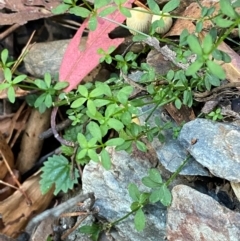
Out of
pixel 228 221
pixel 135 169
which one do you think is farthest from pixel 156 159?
pixel 228 221

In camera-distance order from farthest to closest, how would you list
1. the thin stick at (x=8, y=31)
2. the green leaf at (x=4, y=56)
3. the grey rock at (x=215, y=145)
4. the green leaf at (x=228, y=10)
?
the thin stick at (x=8, y=31) → the green leaf at (x=4, y=56) → the grey rock at (x=215, y=145) → the green leaf at (x=228, y=10)

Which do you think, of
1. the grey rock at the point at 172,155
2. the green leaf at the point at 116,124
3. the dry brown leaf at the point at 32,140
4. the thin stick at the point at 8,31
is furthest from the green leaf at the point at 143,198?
the thin stick at the point at 8,31

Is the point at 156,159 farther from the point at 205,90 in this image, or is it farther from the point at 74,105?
the point at 74,105

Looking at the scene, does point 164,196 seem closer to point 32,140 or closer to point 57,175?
point 57,175

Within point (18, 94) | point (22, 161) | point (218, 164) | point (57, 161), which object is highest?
point (218, 164)

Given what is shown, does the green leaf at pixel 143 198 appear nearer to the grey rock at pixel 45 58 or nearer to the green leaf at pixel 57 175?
the green leaf at pixel 57 175

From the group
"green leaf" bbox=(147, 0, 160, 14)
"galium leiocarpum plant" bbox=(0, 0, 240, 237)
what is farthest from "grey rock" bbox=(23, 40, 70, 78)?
"green leaf" bbox=(147, 0, 160, 14)

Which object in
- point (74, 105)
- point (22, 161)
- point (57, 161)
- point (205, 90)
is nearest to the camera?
point (74, 105)
